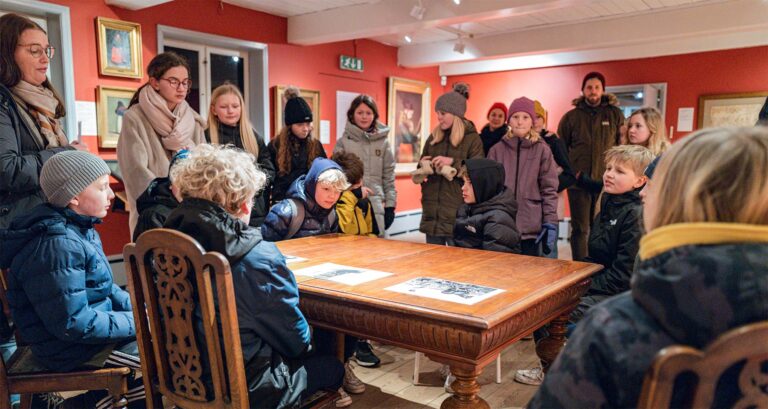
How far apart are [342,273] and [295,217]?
3.25ft

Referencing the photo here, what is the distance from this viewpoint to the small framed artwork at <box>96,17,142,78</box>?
416 cm

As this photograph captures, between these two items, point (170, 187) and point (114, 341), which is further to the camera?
point (170, 187)

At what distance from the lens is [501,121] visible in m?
4.54

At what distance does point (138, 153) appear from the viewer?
276cm

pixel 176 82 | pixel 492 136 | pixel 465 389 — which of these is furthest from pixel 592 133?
pixel 465 389

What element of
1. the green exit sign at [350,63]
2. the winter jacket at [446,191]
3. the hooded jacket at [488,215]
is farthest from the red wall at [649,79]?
the hooded jacket at [488,215]

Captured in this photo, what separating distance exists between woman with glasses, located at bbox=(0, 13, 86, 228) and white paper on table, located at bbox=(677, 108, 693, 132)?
20.8 ft

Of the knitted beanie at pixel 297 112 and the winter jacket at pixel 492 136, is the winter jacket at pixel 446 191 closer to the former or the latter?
the winter jacket at pixel 492 136

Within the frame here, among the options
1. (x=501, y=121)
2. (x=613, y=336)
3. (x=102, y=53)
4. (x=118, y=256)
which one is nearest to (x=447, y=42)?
(x=501, y=121)

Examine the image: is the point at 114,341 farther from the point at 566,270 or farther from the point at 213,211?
the point at 566,270

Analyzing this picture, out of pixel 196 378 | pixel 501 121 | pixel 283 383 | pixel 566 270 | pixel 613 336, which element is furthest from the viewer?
pixel 501 121

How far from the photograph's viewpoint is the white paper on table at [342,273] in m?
1.94

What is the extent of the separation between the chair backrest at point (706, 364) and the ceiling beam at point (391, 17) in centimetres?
398

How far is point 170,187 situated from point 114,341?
2.82 ft
